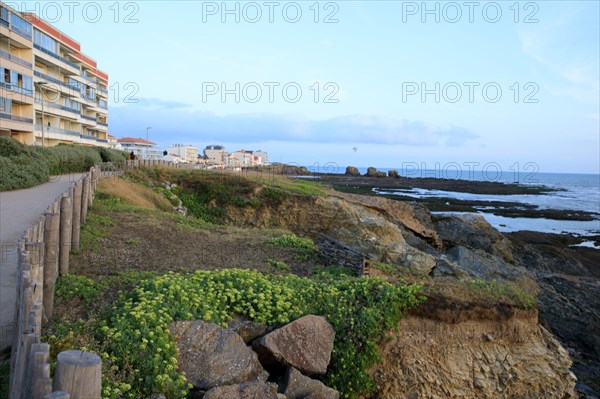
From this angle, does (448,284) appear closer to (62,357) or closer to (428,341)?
(428,341)

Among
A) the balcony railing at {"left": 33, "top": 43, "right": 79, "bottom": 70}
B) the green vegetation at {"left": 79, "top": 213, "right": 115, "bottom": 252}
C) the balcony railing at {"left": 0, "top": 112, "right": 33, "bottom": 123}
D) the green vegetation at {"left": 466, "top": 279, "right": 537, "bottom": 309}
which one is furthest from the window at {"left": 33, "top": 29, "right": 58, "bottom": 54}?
the green vegetation at {"left": 466, "top": 279, "right": 537, "bottom": 309}

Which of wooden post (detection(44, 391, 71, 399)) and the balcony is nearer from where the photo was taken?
wooden post (detection(44, 391, 71, 399))

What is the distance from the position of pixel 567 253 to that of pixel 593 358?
1703cm

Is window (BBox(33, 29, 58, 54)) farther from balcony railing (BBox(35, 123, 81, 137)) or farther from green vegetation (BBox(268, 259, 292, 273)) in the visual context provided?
green vegetation (BBox(268, 259, 292, 273))

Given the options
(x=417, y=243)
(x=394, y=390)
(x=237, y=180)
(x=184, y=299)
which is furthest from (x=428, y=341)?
(x=237, y=180)

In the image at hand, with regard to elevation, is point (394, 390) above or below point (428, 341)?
below

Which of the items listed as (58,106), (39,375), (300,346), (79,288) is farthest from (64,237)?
(58,106)

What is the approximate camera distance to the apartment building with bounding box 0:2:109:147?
1484 inches

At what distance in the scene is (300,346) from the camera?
838 centimetres

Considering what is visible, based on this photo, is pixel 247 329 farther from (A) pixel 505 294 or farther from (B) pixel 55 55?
(B) pixel 55 55

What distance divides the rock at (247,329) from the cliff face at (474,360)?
2.43 metres

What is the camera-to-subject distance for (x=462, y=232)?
30.0 meters

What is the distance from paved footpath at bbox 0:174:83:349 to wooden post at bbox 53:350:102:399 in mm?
3185

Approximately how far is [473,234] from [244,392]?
25.1 meters
